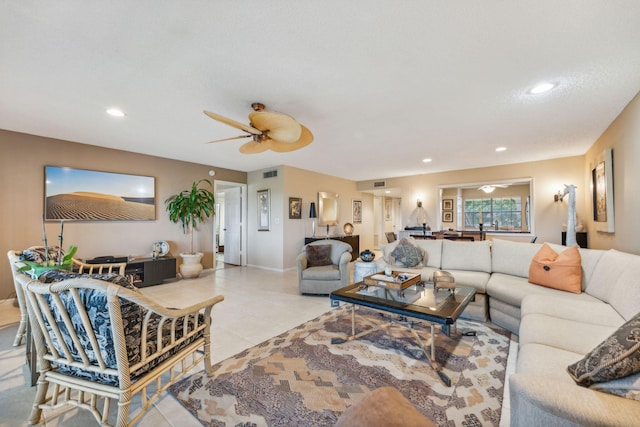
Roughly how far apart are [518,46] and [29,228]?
6231 millimetres

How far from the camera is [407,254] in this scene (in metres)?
3.58

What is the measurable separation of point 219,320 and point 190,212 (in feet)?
9.58

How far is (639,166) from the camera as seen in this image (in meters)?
2.55

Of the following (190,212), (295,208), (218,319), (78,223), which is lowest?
(218,319)

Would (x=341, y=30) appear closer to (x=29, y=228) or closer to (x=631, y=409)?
(x=631, y=409)

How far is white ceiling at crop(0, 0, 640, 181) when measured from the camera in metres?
1.58

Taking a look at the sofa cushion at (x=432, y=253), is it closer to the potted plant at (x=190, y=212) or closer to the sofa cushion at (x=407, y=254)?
the sofa cushion at (x=407, y=254)

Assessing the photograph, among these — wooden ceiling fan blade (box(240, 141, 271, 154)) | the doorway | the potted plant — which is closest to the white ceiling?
wooden ceiling fan blade (box(240, 141, 271, 154))

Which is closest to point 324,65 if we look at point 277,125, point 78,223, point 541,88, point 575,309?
point 277,125

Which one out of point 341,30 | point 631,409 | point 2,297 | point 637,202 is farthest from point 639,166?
point 2,297

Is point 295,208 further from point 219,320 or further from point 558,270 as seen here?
point 558,270

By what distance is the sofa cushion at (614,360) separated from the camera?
2.85 feet

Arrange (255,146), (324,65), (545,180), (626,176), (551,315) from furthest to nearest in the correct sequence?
1. (545,180)
2. (255,146)
3. (626,176)
4. (324,65)
5. (551,315)

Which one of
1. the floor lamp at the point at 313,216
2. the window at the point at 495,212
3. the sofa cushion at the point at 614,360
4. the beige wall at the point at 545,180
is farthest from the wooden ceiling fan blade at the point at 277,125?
the window at the point at 495,212
